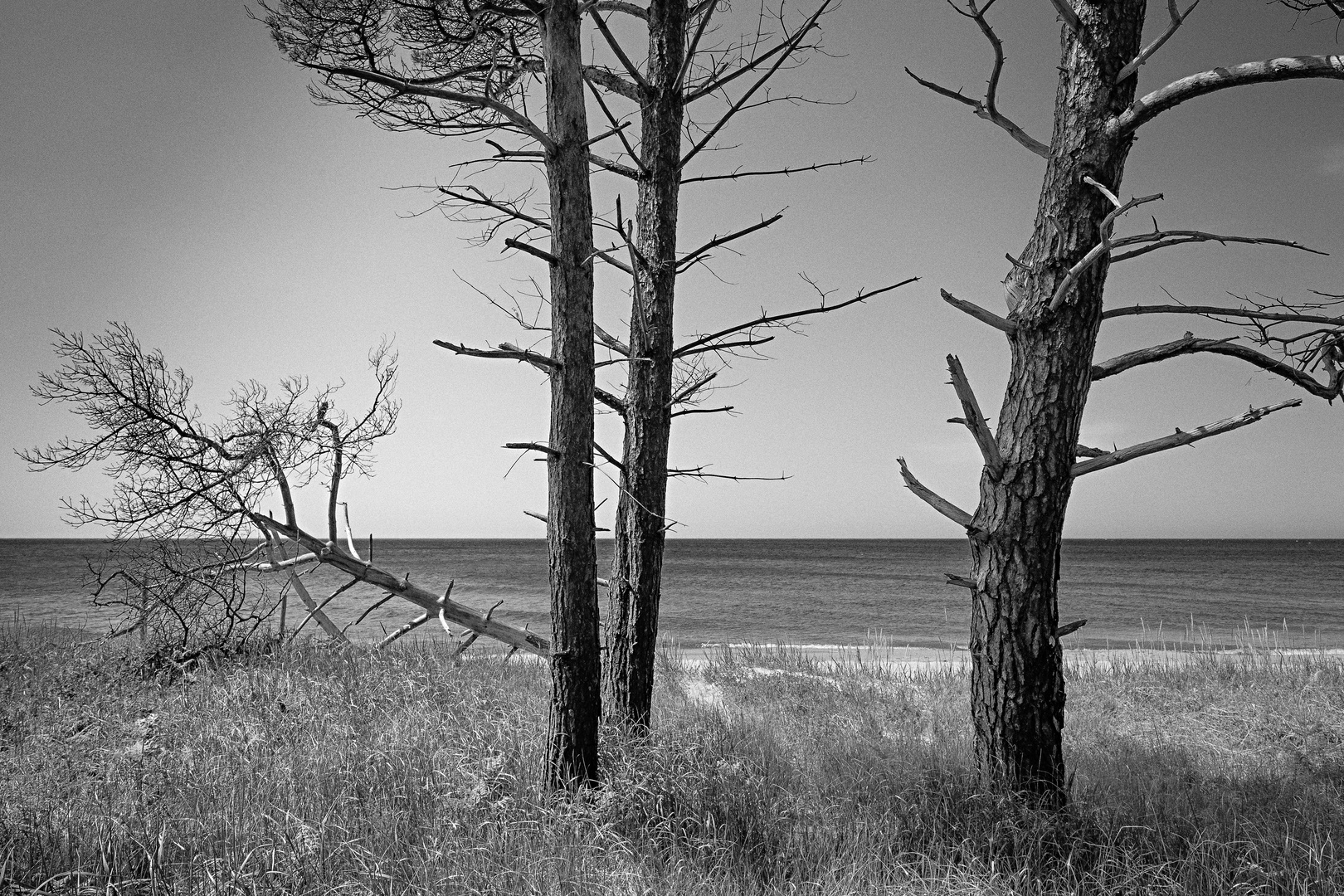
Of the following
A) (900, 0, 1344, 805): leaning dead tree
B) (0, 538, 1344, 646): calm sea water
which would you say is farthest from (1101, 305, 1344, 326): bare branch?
(0, 538, 1344, 646): calm sea water

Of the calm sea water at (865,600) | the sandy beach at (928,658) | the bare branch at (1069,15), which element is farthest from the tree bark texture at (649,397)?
the calm sea water at (865,600)

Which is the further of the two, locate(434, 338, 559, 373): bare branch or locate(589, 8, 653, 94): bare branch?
locate(589, 8, 653, 94): bare branch

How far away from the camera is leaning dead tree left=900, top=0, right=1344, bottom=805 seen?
438cm

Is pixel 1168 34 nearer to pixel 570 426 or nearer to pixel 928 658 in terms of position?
pixel 570 426

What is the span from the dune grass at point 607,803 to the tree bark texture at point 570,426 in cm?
41

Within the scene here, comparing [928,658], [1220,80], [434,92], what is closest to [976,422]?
[1220,80]

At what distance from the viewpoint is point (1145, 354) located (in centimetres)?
448

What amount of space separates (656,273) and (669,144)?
1.07 m

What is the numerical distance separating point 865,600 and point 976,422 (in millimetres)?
29130

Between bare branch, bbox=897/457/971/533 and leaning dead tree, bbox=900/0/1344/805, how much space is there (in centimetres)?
1

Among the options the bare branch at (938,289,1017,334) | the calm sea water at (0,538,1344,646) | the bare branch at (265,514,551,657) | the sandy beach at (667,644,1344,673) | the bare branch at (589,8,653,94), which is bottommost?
the calm sea water at (0,538,1344,646)

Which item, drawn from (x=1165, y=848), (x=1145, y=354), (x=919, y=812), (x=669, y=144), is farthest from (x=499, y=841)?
(x=669, y=144)

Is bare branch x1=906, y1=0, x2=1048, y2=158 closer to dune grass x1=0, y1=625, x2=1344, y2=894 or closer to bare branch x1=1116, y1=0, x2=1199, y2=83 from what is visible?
bare branch x1=1116, y1=0, x2=1199, y2=83

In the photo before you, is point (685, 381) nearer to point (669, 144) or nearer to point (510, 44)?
point (669, 144)
